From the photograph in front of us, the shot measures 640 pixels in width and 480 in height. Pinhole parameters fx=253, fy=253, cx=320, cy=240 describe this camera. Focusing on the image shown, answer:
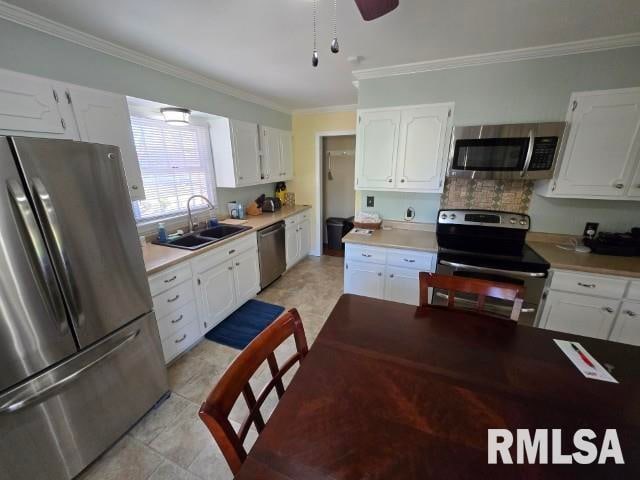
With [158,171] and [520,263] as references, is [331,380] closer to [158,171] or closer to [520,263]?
[520,263]

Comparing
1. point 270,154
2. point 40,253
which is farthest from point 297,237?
point 40,253

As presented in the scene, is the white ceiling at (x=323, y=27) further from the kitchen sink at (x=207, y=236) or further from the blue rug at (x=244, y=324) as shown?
the blue rug at (x=244, y=324)

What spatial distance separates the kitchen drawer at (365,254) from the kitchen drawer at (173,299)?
146 cm

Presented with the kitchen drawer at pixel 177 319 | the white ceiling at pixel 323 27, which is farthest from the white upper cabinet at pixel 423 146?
the kitchen drawer at pixel 177 319

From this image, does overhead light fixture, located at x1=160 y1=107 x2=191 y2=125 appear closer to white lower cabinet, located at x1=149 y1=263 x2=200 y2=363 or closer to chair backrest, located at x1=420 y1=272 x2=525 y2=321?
white lower cabinet, located at x1=149 y1=263 x2=200 y2=363

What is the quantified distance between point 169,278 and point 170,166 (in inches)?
54.3

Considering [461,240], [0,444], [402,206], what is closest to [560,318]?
[461,240]

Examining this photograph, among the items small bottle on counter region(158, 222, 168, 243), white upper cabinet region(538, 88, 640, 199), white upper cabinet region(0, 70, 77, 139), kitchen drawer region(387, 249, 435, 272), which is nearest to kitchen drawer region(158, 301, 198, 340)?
small bottle on counter region(158, 222, 168, 243)

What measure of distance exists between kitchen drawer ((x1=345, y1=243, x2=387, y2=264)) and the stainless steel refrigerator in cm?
167

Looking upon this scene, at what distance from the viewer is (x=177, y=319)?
205 cm

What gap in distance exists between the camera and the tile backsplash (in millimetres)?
2332

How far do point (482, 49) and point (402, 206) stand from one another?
1.41 metres

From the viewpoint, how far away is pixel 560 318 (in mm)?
1981

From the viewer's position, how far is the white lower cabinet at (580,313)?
6.11 ft
